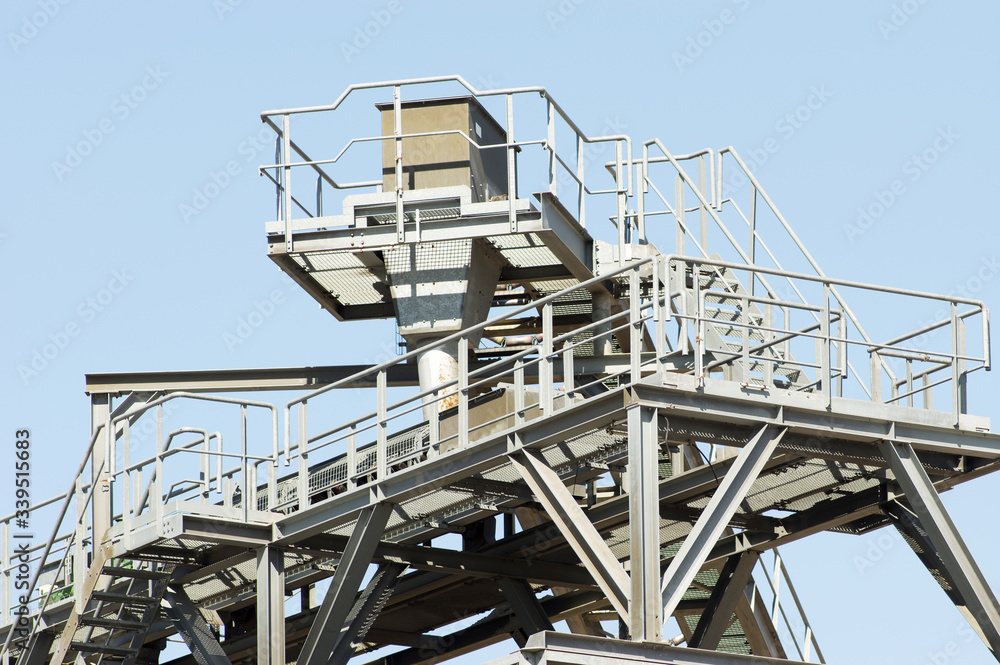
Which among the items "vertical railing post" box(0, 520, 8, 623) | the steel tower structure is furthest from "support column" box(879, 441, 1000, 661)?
"vertical railing post" box(0, 520, 8, 623)

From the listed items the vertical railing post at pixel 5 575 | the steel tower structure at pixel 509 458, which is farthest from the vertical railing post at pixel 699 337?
the vertical railing post at pixel 5 575

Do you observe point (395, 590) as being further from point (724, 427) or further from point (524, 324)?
point (724, 427)

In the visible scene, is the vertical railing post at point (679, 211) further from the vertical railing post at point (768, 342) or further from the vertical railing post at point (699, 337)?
the vertical railing post at point (699, 337)

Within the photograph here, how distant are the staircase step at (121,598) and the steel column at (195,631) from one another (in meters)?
0.36

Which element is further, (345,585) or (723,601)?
(723,601)

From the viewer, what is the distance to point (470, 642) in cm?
2486

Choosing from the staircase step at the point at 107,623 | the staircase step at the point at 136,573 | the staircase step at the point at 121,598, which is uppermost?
the staircase step at the point at 136,573

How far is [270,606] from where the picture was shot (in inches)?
826

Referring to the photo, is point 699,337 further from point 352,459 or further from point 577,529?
point 352,459

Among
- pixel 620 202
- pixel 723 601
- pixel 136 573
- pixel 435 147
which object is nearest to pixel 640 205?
pixel 620 202

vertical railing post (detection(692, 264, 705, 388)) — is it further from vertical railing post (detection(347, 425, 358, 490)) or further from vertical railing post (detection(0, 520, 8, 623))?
vertical railing post (detection(0, 520, 8, 623))

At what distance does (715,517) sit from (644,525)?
0.85m

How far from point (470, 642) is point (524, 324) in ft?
16.1

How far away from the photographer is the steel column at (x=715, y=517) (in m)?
16.5
